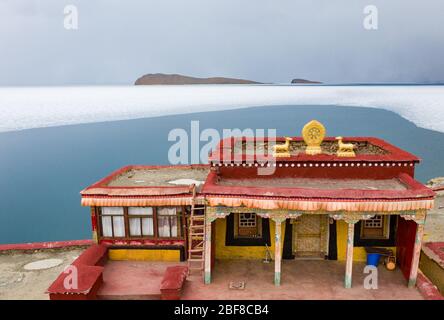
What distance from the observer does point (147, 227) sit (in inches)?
663

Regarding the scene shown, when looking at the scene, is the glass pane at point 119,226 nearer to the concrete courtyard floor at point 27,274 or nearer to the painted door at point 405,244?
the concrete courtyard floor at point 27,274

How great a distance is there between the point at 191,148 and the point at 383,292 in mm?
73751

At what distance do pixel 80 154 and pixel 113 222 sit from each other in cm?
5805

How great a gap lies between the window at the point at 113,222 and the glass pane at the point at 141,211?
391 millimetres

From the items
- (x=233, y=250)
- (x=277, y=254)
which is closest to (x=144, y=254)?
(x=233, y=250)

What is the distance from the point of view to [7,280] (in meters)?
16.0

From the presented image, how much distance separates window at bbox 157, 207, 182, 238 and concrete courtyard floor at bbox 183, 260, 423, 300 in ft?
7.38

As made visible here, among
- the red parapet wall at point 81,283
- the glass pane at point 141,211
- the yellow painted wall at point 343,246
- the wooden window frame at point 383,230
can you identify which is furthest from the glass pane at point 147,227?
the wooden window frame at point 383,230

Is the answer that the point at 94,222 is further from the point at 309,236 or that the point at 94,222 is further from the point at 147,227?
the point at 309,236

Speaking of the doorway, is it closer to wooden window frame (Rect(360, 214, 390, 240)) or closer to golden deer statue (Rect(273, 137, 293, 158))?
wooden window frame (Rect(360, 214, 390, 240))

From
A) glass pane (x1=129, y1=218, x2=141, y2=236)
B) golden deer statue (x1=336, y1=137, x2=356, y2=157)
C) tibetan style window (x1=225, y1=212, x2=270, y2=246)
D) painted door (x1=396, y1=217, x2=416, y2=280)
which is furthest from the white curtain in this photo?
painted door (x1=396, y1=217, x2=416, y2=280)

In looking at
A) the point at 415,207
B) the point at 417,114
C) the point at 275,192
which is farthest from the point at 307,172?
the point at 417,114

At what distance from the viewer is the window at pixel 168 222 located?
16.6 m

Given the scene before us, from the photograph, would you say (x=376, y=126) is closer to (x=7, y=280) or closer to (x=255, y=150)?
(x=255, y=150)
